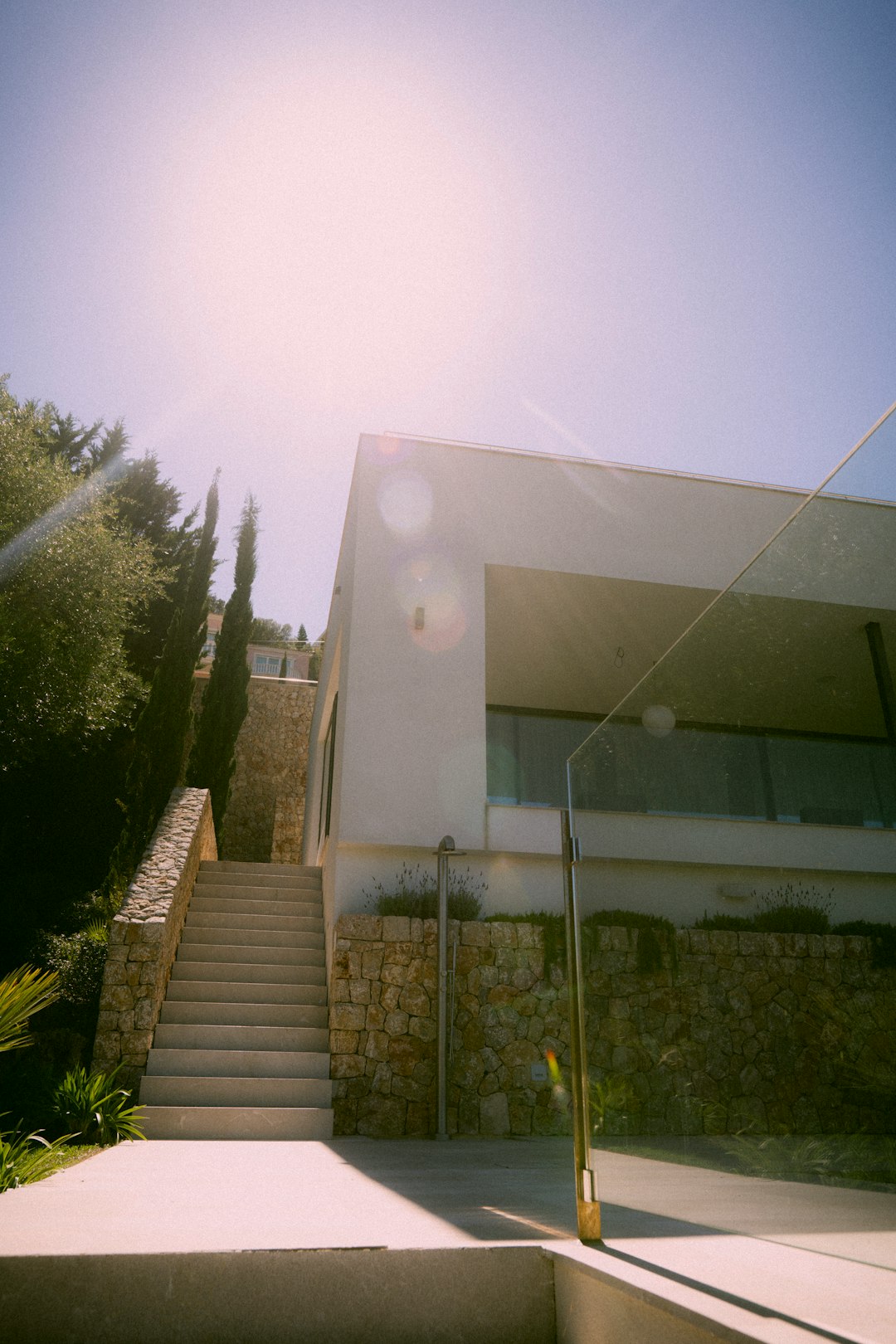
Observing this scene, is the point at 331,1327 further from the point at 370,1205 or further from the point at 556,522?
the point at 556,522

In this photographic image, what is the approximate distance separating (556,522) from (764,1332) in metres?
8.89

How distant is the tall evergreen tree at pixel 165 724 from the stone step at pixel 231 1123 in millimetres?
6126

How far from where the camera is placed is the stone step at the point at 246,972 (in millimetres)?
7887

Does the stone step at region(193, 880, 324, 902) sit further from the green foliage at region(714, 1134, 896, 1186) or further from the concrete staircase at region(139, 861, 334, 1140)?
the green foliage at region(714, 1134, 896, 1186)

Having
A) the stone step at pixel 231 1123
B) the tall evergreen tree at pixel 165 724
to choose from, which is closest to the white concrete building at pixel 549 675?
the stone step at pixel 231 1123

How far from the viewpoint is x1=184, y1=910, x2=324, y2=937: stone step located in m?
8.84

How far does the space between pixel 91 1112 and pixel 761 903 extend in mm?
5103

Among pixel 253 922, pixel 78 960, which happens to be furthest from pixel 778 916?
pixel 78 960

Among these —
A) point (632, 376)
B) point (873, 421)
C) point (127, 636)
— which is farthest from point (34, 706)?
point (873, 421)

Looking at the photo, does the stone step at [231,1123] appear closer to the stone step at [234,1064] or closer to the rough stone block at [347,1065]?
the stone step at [234,1064]

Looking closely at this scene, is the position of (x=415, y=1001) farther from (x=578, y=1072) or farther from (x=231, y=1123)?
(x=578, y=1072)

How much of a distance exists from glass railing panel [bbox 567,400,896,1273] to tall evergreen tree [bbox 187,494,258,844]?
12968 millimetres

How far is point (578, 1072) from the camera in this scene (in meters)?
3.01

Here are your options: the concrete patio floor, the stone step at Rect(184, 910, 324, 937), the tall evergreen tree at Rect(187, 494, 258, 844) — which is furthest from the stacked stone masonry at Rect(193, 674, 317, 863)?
the concrete patio floor
